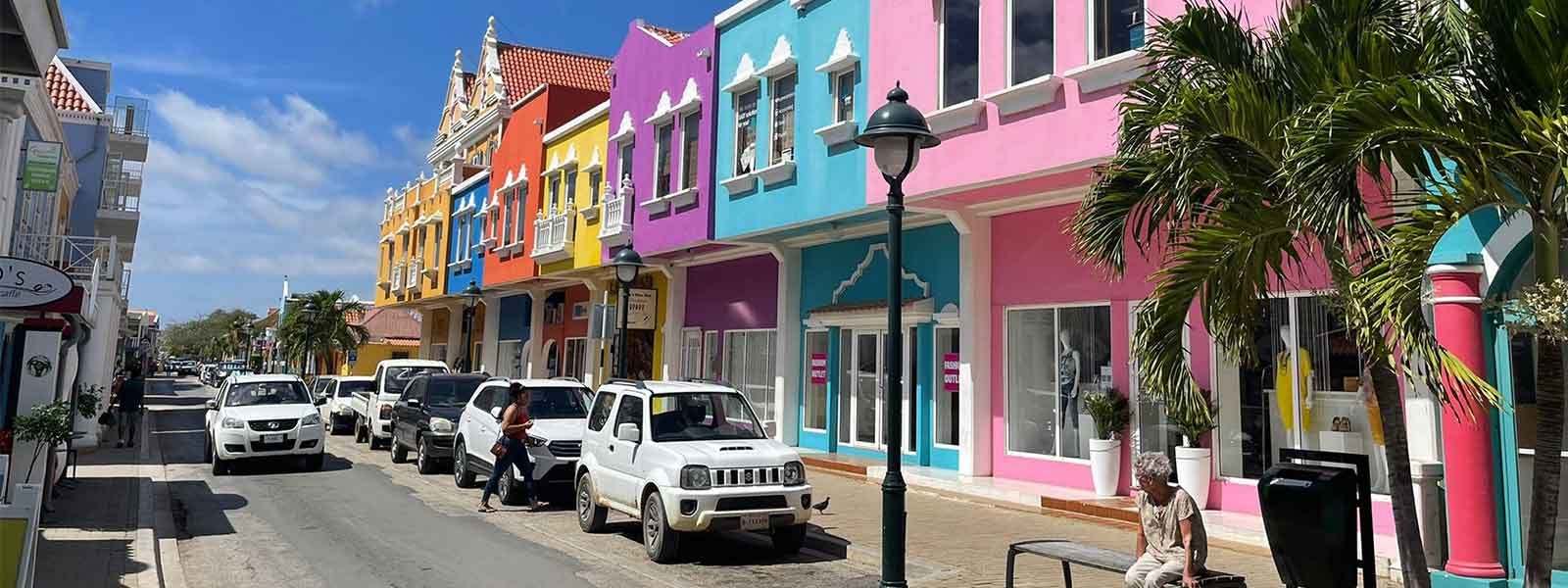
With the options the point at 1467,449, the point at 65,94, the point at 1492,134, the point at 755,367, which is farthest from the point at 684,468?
the point at 65,94

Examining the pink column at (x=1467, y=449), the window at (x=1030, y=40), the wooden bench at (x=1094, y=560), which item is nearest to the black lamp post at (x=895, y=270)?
the wooden bench at (x=1094, y=560)

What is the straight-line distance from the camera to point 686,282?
919 inches

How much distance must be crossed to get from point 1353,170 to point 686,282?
61.0 feet

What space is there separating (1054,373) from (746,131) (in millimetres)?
7747

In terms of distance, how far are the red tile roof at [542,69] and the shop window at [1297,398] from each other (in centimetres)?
2963

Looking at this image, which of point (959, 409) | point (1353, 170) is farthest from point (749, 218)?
point (1353, 170)

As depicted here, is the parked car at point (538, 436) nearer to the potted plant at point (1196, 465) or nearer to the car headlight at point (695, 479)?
the car headlight at point (695, 479)

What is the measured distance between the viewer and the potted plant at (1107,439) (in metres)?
12.3

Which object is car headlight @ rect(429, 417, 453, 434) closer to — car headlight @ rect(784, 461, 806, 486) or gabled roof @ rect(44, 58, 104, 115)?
car headlight @ rect(784, 461, 806, 486)

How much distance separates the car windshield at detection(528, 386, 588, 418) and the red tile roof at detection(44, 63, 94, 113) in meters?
20.2

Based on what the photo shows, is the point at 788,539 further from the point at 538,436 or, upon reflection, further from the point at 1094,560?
the point at 538,436

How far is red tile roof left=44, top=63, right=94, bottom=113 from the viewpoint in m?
26.4

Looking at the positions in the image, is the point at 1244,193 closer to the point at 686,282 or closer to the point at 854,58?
the point at 854,58

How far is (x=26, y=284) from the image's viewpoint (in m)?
7.74
